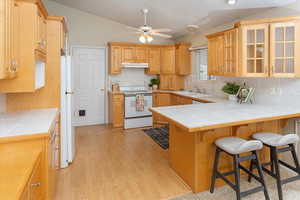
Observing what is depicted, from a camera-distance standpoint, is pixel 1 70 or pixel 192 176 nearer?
pixel 1 70

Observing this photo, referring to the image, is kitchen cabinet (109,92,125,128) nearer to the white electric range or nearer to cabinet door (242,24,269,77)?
the white electric range

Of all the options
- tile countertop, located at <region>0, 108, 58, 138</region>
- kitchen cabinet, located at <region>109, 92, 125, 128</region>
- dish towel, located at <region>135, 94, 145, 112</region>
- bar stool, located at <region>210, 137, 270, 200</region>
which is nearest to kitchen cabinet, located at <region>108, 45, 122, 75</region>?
kitchen cabinet, located at <region>109, 92, 125, 128</region>

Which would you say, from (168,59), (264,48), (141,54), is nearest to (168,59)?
(168,59)

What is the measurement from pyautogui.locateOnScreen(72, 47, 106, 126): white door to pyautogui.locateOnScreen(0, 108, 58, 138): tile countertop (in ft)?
9.46

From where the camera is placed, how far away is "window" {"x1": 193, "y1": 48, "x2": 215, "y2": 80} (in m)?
4.96

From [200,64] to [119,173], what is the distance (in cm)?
357

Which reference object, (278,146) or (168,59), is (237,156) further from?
(168,59)

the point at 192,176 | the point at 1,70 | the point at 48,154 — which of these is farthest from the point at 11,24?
the point at 192,176

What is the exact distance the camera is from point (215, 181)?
7.80 ft

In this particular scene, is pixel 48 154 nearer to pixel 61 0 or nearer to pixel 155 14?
pixel 155 14

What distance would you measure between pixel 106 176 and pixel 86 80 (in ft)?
11.2

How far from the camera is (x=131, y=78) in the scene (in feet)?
19.1

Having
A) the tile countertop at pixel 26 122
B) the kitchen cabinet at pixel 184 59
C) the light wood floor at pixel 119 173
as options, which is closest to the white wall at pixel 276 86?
the kitchen cabinet at pixel 184 59

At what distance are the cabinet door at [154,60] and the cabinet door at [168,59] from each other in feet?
0.48
